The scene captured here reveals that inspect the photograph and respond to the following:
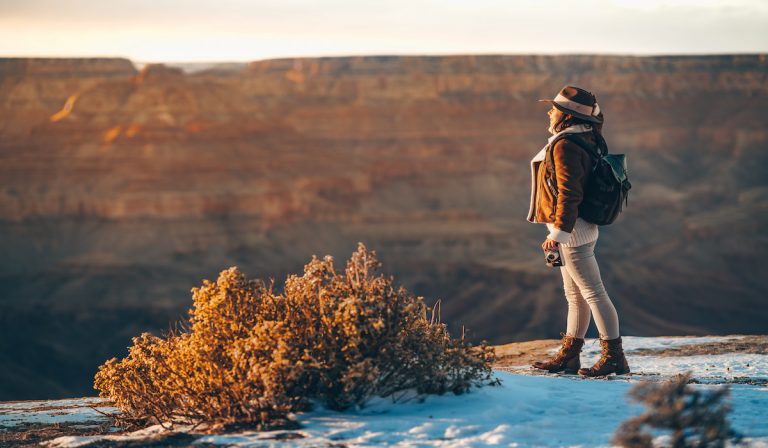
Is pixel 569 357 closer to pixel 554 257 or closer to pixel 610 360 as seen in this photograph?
pixel 610 360

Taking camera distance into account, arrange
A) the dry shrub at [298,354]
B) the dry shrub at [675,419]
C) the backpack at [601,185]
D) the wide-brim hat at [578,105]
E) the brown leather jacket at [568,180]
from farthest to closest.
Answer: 1. the wide-brim hat at [578,105]
2. the backpack at [601,185]
3. the brown leather jacket at [568,180]
4. the dry shrub at [298,354]
5. the dry shrub at [675,419]

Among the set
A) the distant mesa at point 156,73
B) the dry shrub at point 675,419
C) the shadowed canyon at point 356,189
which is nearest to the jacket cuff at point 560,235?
the dry shrub at point 675,419

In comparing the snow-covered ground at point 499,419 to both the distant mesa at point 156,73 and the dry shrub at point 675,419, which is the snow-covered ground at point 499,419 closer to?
the dry shrub at point 675,419

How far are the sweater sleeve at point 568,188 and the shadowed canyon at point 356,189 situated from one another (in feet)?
→ 80.7

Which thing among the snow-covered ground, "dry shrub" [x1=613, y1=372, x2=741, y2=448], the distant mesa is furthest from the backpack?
the distant mesa

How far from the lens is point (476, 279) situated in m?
38.5

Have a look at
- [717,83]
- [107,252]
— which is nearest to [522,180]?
[717,83]

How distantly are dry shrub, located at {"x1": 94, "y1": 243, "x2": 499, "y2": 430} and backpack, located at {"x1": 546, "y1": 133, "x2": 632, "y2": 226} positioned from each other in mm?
1020

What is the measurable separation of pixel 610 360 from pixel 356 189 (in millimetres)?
38902

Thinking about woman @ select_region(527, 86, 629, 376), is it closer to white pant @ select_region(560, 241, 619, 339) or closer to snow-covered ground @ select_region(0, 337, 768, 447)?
white pant @ select_region(560, 241, 619, 339)

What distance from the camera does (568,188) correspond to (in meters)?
5.52

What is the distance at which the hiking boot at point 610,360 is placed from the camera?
6016mm

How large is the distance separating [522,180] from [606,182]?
42.5 m

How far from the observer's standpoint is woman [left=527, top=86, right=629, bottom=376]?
554 centimetres
